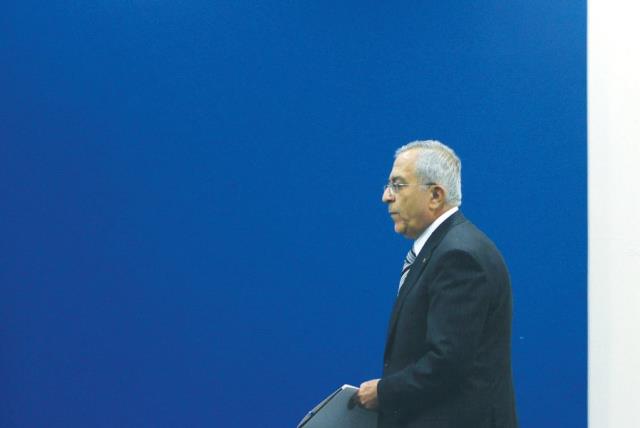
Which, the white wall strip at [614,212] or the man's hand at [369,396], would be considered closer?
the man's hand at [369,396]

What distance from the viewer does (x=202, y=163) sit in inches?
139

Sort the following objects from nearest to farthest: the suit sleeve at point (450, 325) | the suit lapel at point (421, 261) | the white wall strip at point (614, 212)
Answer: the suit sleeve at point (450, 325)
the suit lapel at point (421, 261)
the white wall strip at point (614, 212)

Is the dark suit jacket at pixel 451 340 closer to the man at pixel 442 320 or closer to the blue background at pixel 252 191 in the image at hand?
the man at pixel 442 320

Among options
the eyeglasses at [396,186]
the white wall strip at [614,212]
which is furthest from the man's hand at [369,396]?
the white wall strip at [614,212]

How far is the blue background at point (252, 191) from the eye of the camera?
336 centimetres

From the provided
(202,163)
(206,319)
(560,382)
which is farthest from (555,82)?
(206,319)

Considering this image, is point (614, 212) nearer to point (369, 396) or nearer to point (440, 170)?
point (440, 170)

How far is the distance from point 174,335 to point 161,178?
60 centimetres

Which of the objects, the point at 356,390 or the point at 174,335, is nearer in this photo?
the point at 356,390

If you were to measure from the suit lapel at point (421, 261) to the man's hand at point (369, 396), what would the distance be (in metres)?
0.10

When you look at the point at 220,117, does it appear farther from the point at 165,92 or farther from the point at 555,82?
the point at 555,82

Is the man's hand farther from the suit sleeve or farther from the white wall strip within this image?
the white wall strip

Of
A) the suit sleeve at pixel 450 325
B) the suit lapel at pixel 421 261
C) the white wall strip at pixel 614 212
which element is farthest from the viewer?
the white wall strip at pixel 614 212

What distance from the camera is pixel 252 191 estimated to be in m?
3.50
